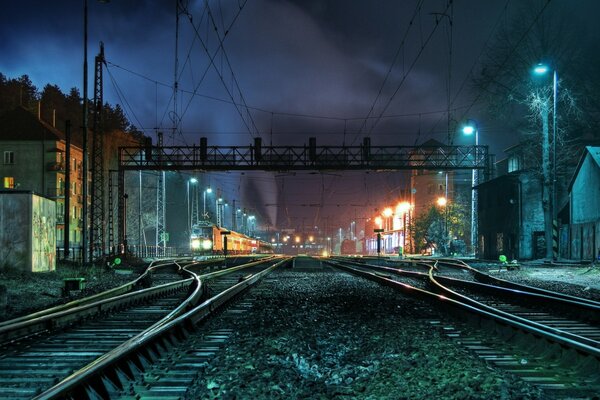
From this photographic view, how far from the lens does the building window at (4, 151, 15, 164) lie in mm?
63781

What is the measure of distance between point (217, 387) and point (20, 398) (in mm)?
1553

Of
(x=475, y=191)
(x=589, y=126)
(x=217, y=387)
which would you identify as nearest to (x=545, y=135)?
(x=589, y=126)

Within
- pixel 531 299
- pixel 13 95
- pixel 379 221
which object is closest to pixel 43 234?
pixel 531 299

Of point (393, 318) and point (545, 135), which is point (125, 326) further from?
point (545, 135)

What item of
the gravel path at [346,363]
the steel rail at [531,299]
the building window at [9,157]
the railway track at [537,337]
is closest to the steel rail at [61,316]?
the gravel path at [346,363]

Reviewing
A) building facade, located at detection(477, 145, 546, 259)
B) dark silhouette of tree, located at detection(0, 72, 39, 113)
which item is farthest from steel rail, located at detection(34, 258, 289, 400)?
dark silhouette of tree, located at detection(0, 72, 39, 113)

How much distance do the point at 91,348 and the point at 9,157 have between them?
64678 mm

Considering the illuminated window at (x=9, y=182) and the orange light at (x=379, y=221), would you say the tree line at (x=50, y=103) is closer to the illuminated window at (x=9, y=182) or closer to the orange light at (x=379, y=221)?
the illuminated window at (x=9, y=182)

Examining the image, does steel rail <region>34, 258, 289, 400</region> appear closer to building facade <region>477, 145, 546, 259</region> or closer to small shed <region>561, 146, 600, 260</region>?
small shed <region>561, 146, 600, 260</region>

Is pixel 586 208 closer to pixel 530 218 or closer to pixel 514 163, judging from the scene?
pixel 530 218

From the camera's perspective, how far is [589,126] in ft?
144

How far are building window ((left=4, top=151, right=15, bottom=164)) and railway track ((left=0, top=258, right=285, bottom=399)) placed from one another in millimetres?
59754

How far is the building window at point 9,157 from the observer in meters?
63.8

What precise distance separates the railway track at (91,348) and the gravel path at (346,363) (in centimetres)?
70
